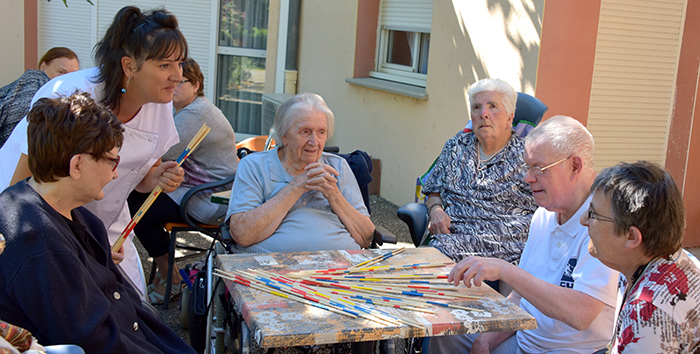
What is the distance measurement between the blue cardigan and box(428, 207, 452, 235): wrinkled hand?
6.26ft

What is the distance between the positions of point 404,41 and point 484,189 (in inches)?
167

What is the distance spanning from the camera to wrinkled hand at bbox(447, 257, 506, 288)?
2.17m

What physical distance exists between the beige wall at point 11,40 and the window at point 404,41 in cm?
469

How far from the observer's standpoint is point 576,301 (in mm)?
2139

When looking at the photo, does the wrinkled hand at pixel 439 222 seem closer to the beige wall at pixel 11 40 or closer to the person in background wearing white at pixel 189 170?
the person in background wearing white at pixel 189 170

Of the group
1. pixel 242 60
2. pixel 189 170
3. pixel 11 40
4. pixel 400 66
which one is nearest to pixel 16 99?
pixel 189 170

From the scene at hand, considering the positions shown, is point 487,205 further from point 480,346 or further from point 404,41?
point 404,41

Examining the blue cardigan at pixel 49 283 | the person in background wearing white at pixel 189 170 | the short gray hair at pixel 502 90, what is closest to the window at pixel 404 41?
the person in background wearing white at pixel 189 170

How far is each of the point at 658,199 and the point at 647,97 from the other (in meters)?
3.78

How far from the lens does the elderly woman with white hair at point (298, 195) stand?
9.62ft

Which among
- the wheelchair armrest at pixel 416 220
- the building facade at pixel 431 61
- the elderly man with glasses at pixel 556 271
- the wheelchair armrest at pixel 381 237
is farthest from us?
the building facade at pixel 431 61

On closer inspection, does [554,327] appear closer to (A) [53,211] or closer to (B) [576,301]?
(B) [576,301]

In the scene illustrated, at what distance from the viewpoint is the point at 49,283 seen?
5.69 ft

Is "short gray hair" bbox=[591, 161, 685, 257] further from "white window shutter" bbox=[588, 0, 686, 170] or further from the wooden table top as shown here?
"white window shutter" bbox=[588, 0, 686, 170]
